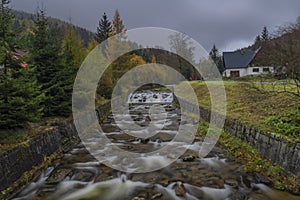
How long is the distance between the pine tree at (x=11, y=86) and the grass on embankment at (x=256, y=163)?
665 cm

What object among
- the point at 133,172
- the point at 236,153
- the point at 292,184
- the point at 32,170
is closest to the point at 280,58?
the point at 236,153

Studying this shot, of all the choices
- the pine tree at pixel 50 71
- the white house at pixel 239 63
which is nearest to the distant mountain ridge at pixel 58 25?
the pine tree at pixel 50 71

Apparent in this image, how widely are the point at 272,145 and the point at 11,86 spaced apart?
7624 mm

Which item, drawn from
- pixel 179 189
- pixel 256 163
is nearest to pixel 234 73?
pixel 256 163

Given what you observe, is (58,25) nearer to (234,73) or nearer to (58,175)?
(234,73)

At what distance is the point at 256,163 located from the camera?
7.53 meters

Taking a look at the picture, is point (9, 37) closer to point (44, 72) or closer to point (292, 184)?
point (44, 72)

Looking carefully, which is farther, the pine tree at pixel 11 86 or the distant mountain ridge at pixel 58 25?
the distant mountain ridge at pixel 58 25

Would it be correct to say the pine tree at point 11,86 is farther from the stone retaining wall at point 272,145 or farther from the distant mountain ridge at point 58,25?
the stone retaining wall at point 272,145

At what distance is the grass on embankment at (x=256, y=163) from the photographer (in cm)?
616

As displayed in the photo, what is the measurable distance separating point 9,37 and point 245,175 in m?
8.04

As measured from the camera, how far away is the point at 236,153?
A: 8.77 metres

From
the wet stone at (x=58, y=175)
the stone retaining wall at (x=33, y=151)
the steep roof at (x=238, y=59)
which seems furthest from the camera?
the steep roof at (x=238, y=59)

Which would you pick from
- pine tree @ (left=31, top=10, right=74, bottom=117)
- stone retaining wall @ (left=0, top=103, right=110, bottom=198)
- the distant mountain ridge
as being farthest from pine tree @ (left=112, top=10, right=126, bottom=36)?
stone retaining wall @ (left=0, top=103, right=110, bottom=198)
